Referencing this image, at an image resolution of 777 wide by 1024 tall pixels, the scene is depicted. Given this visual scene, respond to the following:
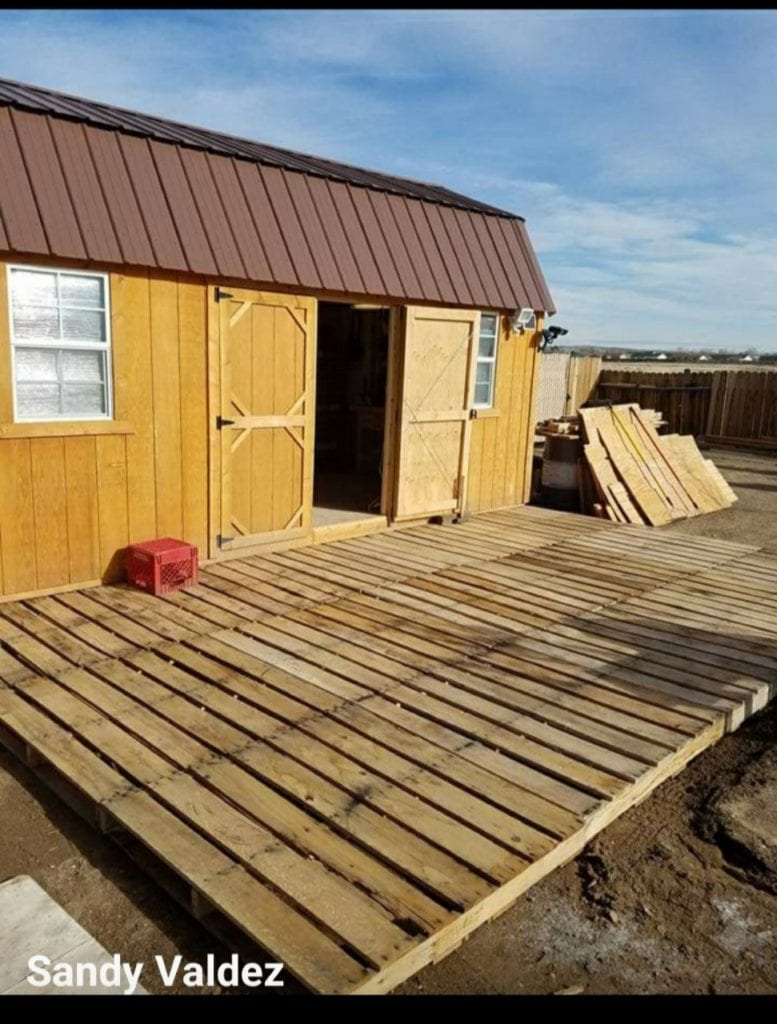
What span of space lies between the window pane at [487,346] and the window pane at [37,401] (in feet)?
13.9

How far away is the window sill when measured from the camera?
452 cm

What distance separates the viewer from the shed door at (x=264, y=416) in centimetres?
553

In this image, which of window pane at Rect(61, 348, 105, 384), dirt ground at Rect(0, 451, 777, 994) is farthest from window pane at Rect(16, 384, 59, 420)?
dirt ground at Rect(0, 451, 777, 994)

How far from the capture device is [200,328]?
17.3 feet

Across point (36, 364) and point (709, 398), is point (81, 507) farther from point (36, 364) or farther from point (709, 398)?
point (709, 398)

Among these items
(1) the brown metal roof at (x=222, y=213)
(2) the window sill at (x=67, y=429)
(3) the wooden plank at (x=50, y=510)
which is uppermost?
(1) the brown metal roof at (x=222, y=213)

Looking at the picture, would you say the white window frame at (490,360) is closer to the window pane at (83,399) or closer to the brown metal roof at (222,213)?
the brown metal roof at (222,213)

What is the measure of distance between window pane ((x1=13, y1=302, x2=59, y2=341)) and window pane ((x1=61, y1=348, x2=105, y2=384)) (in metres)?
0.15

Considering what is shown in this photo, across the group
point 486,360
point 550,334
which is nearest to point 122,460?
point 486,360

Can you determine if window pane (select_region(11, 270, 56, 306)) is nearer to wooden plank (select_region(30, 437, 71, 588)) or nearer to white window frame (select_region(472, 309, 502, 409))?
wooden plank (select_region(30, 437, 71, 588))

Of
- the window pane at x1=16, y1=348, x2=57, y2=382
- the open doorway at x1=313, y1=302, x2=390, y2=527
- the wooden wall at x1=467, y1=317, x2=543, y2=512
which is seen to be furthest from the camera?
the open doorway at x1=313, y1=302, x2=390, y2=527

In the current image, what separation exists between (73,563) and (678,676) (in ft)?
12.5

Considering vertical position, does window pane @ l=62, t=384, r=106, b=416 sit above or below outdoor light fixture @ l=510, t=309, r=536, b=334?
below

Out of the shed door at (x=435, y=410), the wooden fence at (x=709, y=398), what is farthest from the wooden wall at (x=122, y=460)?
the wooden fence at (x=709, y=398)
